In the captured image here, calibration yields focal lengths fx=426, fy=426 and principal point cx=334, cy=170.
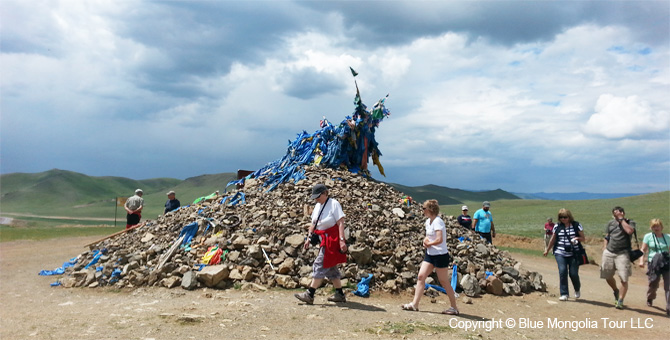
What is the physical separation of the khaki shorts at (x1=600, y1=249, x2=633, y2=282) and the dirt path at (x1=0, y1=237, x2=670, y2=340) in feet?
2.35

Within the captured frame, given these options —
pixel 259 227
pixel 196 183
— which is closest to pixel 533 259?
pixel 259 227

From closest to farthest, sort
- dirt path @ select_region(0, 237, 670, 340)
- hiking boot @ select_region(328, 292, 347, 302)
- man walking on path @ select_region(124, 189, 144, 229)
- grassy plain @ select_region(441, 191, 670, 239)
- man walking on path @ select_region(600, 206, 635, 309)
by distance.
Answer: dirt path @ select_region(0, 237, 670, 340), hiking boot @ select_region(328, 292, 347, 302), man walking on path @ select_region(600, 206, 635, 309), man walking on path @ select_region(124, 189, 144, 229), grassy plain @ select_region(441, 191, 670, 239)

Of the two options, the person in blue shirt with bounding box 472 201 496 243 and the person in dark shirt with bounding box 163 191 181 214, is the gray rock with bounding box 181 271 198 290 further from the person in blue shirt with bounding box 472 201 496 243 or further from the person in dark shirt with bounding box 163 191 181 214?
the person in blue shirt with bounding box 472 201 496 243

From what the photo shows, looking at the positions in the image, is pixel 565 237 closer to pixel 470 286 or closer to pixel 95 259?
pixel 470 286

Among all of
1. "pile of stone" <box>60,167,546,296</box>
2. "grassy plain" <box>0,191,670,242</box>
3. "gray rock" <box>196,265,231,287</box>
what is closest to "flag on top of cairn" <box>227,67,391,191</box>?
"pile of stone" <box>60,167,546,296</box>

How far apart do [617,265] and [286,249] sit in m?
6.39

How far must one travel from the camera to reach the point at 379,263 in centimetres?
867

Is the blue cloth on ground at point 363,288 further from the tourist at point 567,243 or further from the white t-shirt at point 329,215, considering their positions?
the tourist at point 567,243

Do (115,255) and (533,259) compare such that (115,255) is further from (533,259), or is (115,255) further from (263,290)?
(533,259)

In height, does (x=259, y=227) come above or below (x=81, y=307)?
above

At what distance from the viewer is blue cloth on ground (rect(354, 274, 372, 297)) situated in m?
7.84

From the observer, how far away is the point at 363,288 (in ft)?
26.0

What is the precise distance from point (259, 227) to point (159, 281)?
89.7 inches

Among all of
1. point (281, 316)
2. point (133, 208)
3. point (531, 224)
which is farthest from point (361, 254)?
point (531, 224)
